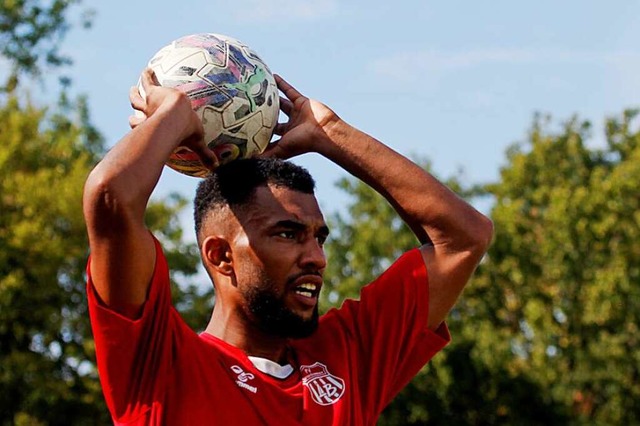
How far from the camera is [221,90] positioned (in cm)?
527

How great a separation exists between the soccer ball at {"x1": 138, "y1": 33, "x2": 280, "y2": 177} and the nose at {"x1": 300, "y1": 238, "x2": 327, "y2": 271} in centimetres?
53

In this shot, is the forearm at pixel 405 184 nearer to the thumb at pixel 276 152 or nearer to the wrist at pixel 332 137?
the wrist at pixel 332 137

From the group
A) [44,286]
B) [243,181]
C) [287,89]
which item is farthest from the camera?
[44,286]

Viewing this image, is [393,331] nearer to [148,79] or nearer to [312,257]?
[312,257]

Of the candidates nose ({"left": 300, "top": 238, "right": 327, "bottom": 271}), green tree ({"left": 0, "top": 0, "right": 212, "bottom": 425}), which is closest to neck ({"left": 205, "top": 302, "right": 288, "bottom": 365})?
nose ({"left": 300, "top": 238, "right": 327, "bottom": 271})

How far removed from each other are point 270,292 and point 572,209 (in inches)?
1221

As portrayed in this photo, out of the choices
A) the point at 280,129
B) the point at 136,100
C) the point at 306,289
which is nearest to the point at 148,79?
the point at 136,100

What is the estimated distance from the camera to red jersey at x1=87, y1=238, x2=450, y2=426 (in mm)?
4734

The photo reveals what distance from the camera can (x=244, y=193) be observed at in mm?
5320

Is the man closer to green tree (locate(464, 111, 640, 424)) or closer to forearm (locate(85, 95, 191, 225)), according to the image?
forearm (locate(85, 95, 191, 225))

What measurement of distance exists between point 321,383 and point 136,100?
1.39 metres

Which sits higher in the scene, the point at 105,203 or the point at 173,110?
the point at 173,110

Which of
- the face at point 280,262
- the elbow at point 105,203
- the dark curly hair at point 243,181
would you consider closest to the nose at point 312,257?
the face at point 280,262

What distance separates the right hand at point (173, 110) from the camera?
16.1 ft
